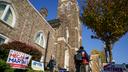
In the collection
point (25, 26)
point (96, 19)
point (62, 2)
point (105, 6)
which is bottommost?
point (25, 26)

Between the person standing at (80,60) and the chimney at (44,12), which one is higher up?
the chimney at (44,12)

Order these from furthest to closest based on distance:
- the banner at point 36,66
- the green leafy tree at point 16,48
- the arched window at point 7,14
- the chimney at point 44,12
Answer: the chimney at point 44,12 < the arched window at point 7,14 < the green leafy tree at point 16,48 < the banner at point 36,66

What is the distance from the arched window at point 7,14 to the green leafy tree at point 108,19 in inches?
344

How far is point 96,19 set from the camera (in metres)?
19.5

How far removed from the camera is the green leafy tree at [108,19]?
18516 millimetres

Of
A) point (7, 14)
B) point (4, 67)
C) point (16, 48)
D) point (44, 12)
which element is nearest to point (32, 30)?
point (7, 14)

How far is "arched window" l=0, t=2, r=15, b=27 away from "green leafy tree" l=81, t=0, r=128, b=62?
344 inches

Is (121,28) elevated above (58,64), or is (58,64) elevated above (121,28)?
(121,28)

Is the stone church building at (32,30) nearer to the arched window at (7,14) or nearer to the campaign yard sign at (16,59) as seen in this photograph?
the arched window at (7,14)

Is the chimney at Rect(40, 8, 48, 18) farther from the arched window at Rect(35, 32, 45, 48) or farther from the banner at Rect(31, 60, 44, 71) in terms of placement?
the banner at Rect(31, 60, 44, 71)

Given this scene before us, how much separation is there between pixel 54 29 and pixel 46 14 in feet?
7.64

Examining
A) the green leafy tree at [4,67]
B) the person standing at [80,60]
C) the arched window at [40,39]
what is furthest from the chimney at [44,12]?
the green leafy tree at [4,67]

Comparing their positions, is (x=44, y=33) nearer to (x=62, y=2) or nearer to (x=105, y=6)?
(x=105, y=6)

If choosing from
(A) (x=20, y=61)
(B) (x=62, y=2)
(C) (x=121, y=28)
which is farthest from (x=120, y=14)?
(B) (x=62, y=2)
